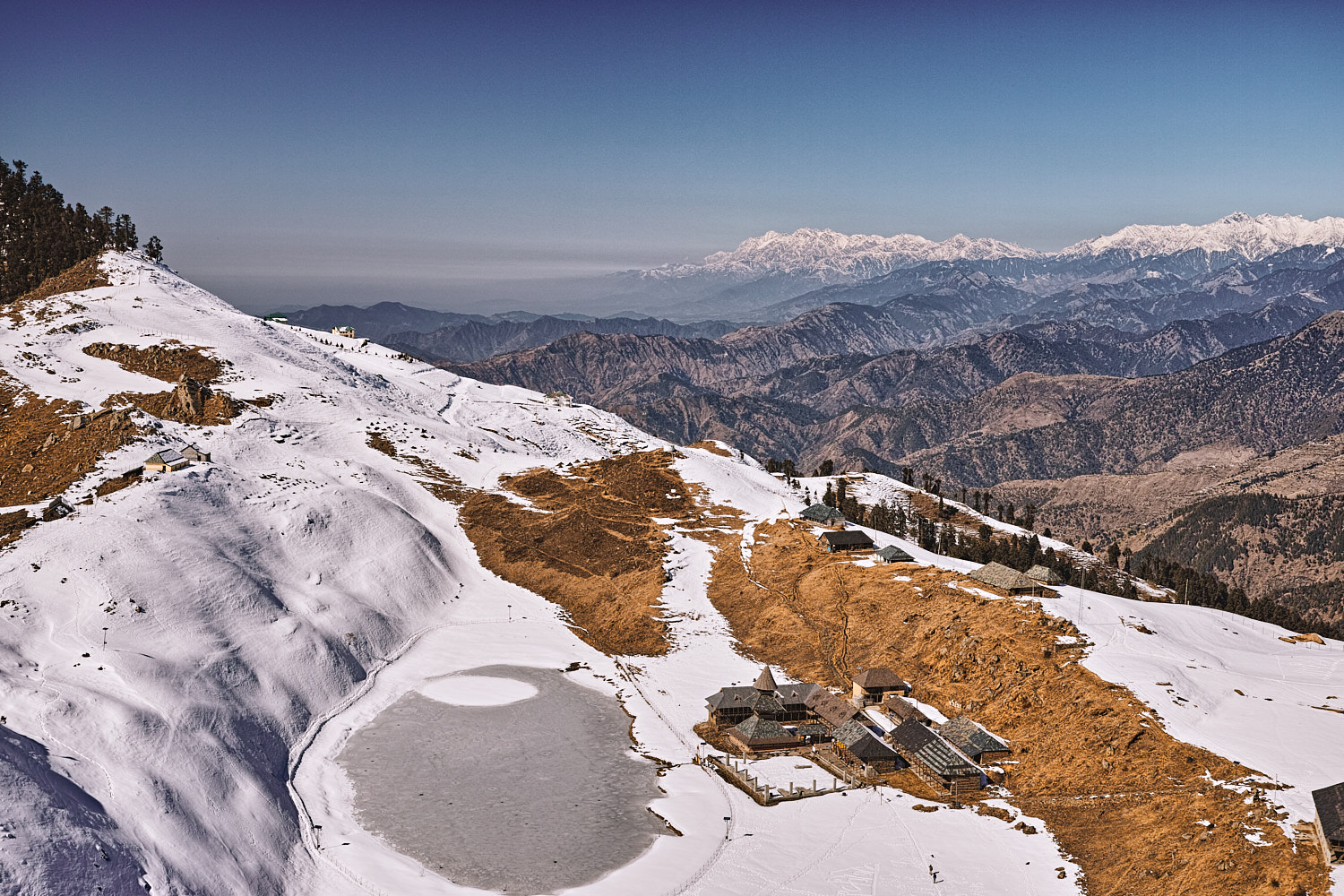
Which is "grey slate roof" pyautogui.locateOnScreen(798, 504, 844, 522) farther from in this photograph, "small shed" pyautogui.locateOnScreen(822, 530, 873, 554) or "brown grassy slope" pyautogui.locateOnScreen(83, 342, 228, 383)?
"brown grassy slope" pyautogui.locateOnScreen(83, 342, 228, 383)

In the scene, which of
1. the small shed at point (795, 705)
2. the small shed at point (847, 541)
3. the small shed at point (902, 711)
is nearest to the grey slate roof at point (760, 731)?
the small shed at point (795, 705)

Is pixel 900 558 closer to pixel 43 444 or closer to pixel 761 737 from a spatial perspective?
pixel 761 737

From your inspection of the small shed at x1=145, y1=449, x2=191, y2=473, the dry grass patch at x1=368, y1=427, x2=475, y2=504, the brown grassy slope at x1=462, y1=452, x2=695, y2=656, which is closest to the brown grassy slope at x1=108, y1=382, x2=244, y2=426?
the dry grass patch at x1=368, y1=427, x2=475, y2=504

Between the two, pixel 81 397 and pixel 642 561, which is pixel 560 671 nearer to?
pixel 642 561

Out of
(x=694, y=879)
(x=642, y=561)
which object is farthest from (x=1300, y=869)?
(x=642, y=561)

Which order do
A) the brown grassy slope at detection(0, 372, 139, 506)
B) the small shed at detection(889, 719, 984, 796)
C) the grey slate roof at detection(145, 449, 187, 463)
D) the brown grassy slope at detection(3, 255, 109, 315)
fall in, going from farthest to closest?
the brown grassy slope at detection(3, 255, 109, 315) → the grey slate roof at detection(145, 449, 187, 463) → the brown grassy slope at detection(0, 372, 139, 506) → the small shed at detection(889, 719, 984, 796)

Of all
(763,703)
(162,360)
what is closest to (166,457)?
(162,360)

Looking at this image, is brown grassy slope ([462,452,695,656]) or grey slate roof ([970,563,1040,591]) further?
brown grassy slope ([462,452,695,656])
